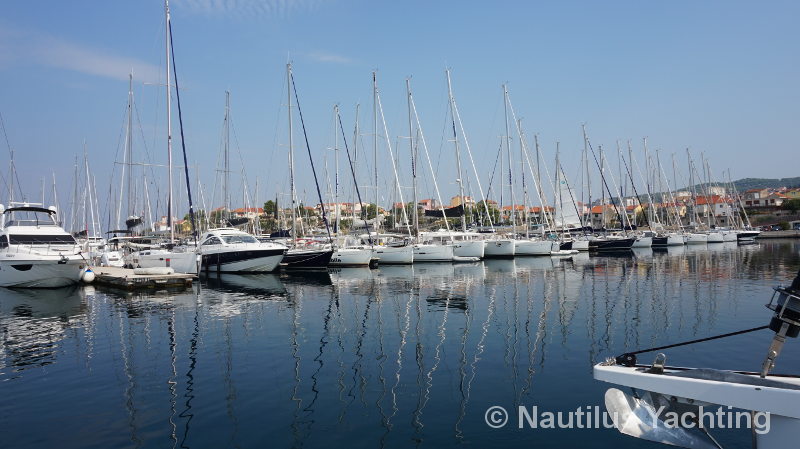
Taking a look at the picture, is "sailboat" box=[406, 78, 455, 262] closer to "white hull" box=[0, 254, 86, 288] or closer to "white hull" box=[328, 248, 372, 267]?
"white hull" box=[328, 248, 372, 267]

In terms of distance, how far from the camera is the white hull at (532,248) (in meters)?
55.5

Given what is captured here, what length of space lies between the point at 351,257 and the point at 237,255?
10688 millimetres

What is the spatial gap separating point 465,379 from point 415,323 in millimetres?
7146

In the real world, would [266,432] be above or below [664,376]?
below

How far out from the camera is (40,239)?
3281 centimetres

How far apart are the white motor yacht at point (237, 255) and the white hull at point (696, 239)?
62.1m

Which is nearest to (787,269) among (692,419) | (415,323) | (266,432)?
(415,323)

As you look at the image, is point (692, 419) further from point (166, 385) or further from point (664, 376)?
point (166, 385)

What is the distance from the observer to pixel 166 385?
11992mm

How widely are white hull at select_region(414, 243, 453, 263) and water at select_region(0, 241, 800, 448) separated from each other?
20.6 metres

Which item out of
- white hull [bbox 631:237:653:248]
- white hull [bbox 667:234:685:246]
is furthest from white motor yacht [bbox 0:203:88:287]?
white hull [bbox 667:234:685:246]

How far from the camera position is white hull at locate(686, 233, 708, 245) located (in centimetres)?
7575

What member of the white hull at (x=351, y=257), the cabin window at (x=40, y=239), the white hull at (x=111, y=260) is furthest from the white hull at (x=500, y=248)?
the cabin window at (x=40, y=239)

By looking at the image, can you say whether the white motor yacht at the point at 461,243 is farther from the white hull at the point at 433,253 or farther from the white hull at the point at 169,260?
the white hull at the point at 169,260
